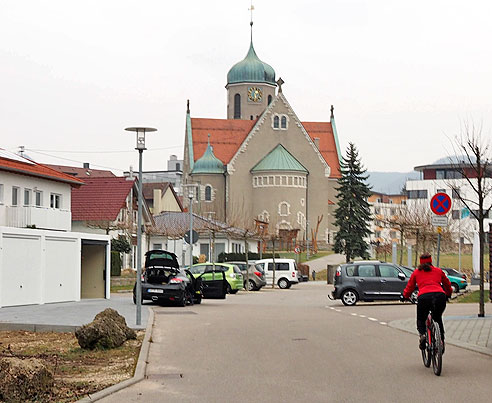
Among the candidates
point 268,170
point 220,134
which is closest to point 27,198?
point 268,170

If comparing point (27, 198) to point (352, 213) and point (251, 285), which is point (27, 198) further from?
point (352, 213)

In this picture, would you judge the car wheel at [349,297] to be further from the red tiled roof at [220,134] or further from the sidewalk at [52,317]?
the red tiled roof at [220,134]

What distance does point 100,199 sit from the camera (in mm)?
56906

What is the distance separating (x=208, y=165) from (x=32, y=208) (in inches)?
2534

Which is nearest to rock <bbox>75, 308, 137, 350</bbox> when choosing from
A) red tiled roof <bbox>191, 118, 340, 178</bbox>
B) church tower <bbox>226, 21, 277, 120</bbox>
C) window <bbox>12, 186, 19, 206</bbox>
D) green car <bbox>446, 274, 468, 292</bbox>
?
window <bbox>12, 186, 19, 206</bbox>

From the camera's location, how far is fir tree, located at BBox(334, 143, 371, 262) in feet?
247

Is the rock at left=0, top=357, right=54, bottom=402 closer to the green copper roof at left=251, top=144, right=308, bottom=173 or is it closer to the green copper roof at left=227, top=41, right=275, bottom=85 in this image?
the green copper roof at left=251, top=144, right=308, bottom=173

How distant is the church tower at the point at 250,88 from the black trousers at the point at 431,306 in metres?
106

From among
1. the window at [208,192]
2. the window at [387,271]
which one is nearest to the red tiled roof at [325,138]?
the window at [208,192]

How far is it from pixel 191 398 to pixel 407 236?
5157 centimetres

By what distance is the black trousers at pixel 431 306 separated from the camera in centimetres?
1192

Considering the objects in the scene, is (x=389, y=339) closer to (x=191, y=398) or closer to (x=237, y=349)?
(x=237, y=349)

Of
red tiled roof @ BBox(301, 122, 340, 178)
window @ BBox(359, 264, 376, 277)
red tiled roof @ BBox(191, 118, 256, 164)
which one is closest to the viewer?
A: window @ BBox(359, 264, 376, 277)

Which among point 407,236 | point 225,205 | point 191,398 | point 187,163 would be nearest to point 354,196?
point 407,236
